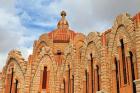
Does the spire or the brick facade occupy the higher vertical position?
the spire

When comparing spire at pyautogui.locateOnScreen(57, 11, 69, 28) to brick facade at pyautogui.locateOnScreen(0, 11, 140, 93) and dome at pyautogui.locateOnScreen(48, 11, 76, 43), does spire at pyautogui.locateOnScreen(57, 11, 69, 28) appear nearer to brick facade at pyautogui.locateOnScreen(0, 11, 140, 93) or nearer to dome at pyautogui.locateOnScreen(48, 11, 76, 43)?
dome at pyautogui.locateOnScreen(48, 11, 76, 43)

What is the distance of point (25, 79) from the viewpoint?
105ft

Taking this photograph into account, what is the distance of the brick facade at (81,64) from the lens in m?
21.5

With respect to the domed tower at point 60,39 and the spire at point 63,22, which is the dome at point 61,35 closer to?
the domed tower at point 60,39

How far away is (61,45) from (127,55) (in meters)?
13.1

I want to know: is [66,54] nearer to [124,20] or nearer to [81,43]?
[81,43]

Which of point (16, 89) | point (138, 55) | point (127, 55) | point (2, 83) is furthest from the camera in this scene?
point (2, 83)

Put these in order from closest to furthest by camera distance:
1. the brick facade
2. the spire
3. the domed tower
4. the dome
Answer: the brick facade → the domed tower → the dome → the spire

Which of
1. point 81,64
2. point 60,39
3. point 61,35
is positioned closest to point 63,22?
point 61,35

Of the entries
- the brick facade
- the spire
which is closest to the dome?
the brick facade

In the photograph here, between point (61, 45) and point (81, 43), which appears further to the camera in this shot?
point (61, 45)

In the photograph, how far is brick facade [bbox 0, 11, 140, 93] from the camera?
21.5m

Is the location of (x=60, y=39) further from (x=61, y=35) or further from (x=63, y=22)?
(x=63, y=22)

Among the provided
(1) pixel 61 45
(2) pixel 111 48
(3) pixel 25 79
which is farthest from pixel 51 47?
(2) pixel 111 48
